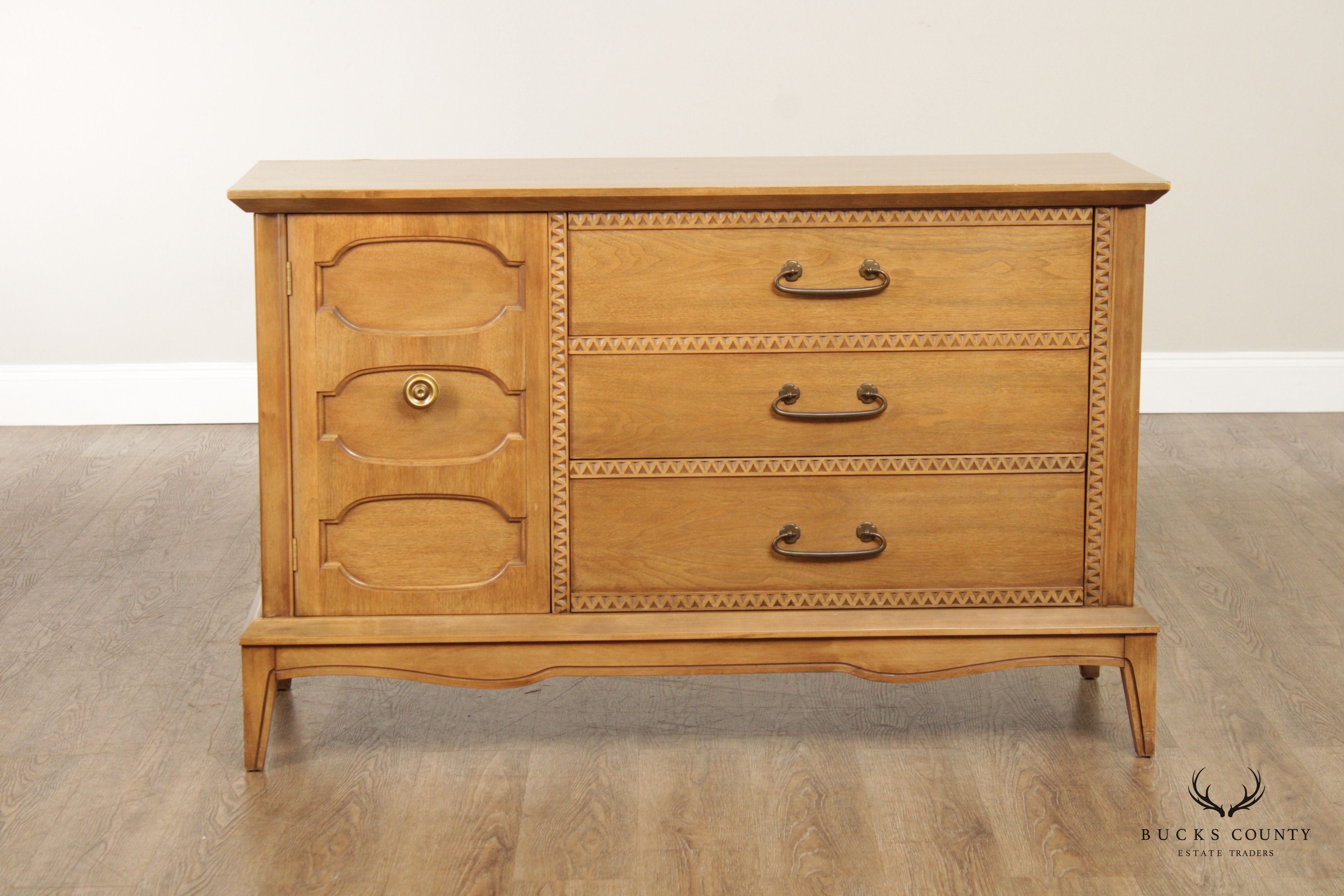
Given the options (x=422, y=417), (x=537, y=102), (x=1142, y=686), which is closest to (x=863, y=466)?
(x=1142, y=686)

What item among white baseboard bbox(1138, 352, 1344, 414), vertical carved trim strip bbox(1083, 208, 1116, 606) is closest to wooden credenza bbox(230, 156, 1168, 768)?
vertical carved trim strip bbox(1083, 208, 1116, 606)

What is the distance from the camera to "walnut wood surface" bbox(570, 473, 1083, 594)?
1915 mm

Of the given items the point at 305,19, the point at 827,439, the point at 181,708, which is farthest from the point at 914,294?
the point at 305,19

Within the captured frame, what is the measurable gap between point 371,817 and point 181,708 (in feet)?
1.54

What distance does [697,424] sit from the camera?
74.5 inches

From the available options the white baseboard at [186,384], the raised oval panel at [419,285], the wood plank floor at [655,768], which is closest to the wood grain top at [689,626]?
the wood plank floor at [655,768]

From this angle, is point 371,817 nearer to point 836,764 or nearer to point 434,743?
point 434,743

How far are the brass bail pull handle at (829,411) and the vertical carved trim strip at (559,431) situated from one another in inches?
10.7

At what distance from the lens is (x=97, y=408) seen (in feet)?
12.5

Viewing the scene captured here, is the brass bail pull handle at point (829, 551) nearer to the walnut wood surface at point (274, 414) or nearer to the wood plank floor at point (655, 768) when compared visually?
the wood plank floor at point (655, 768)

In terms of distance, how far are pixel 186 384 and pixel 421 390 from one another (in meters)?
2.18

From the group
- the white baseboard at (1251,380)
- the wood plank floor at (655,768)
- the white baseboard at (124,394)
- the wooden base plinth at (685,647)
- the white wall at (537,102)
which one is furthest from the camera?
the white baseboard at (1251,380)

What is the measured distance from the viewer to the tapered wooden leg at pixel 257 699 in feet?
6.23

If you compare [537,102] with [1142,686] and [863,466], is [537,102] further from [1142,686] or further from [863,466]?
[1142,686]
